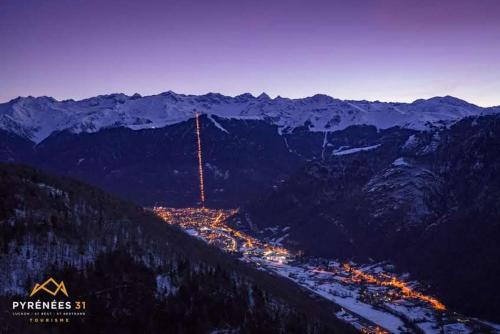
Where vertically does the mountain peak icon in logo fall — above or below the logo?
above

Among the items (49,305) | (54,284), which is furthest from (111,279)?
(49,305)

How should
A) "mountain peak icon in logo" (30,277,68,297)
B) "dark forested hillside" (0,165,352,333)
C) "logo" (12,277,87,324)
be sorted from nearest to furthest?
"logo" (12,277,87,324) < "mountain peak icon in logo" (30,277,68,297) < "dark forested hillside" (0,165,352,333)

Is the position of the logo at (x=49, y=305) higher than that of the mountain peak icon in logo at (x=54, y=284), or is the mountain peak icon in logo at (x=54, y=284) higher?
the mountain peak icon in logo at (x=54, y=284)

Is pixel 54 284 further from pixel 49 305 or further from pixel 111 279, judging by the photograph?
pixel 111 279

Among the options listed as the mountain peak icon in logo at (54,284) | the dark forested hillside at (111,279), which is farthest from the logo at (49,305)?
the dark forested hillside at (111,279)

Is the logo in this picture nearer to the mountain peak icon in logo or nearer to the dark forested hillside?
the mountain peak icon in logo

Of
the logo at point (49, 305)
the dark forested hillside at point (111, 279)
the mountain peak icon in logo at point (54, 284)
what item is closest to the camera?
the logo at point (49, 305)

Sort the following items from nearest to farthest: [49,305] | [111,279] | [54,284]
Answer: [49,305], [54,284], [111,279]

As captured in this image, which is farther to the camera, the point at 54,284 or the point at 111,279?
the point at 111,279

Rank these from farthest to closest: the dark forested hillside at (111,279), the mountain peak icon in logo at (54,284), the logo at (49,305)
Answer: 1. the dark forested hillside at (111,279)
2. the mountain peak icon in logo at (54,284)
3. the logo at (49,305)

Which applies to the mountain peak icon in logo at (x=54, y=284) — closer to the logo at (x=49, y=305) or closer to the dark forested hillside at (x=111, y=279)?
the logo at (x=49, y=305)

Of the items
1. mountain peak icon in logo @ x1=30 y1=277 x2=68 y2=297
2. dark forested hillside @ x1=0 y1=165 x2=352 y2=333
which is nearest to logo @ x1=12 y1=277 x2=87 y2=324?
mountain peak icon in logo @ x1=30 y1=277 x2=68 y2=297
